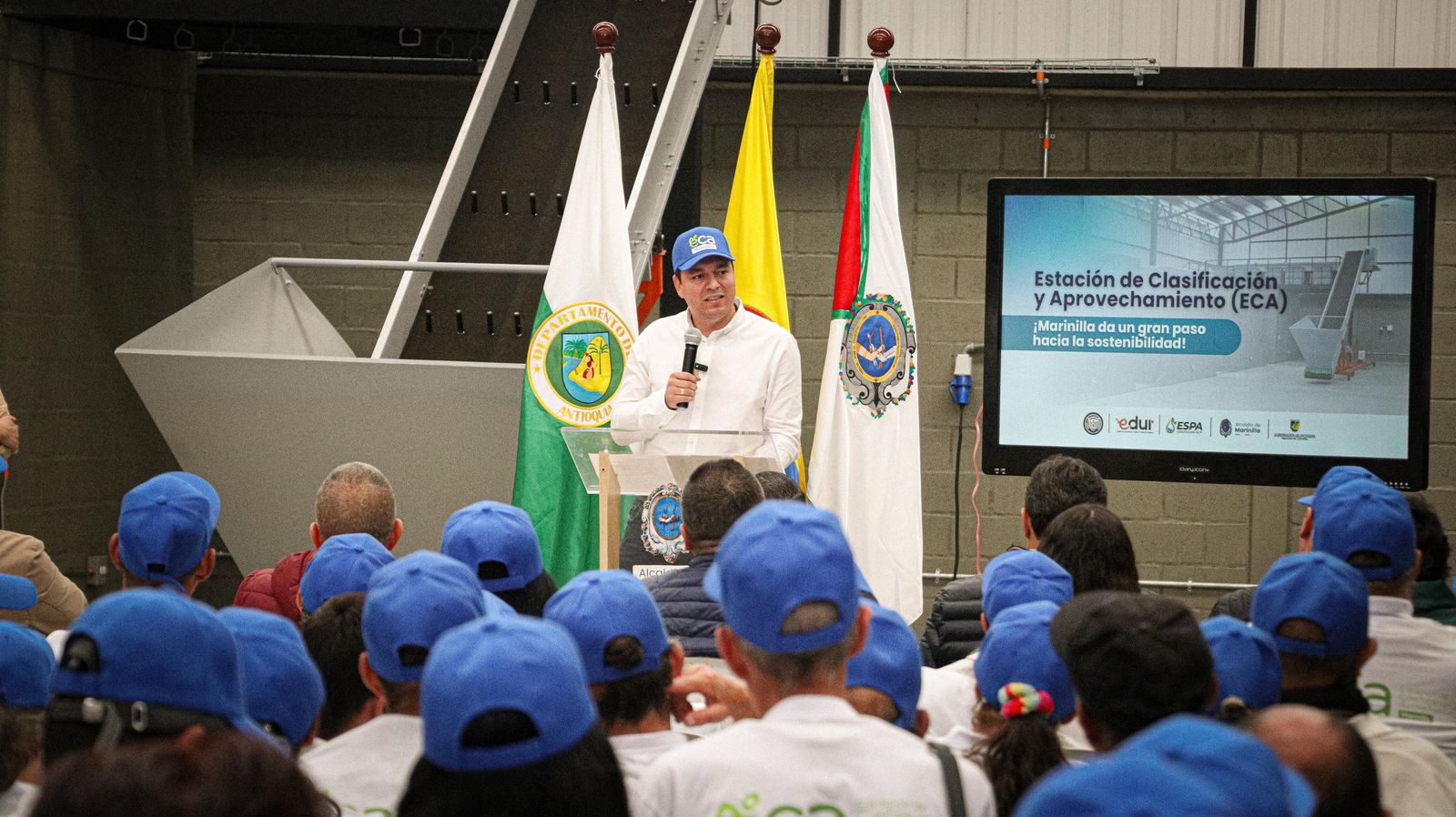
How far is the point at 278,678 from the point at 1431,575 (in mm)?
2398

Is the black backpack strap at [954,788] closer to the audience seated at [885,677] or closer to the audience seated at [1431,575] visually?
the audience seated at [885,677]

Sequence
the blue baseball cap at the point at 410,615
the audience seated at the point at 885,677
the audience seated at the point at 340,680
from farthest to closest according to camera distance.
→ the audience seated at the point at 340,680
the audience seated at the point at 885,677
the blue baseball cap at the point at 410,615

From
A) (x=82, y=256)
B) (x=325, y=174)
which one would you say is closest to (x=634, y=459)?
(x=82, y=256)

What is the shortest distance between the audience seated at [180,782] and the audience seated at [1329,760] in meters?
0.87

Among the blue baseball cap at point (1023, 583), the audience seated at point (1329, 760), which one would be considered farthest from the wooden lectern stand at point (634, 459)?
the audience seated at point (1329, 760)

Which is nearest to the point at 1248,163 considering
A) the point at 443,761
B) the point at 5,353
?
the point at 5,353

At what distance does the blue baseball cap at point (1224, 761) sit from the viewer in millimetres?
929

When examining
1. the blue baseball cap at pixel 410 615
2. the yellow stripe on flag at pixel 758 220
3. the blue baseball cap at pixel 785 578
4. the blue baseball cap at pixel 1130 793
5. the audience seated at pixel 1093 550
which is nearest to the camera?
the blue baseball cap at pixel 1130 793

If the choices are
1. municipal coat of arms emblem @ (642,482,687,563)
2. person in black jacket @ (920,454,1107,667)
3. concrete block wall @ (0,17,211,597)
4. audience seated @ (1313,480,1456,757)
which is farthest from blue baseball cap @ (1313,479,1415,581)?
concrete block wall @ (0,17,211,597)

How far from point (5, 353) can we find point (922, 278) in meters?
4.03

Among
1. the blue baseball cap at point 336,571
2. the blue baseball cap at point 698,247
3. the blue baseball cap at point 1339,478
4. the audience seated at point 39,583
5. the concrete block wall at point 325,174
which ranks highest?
the concrete block wall at point 325,174

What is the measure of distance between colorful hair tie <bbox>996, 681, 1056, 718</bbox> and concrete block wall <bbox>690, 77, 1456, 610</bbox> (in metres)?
4.97

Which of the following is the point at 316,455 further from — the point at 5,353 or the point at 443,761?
the point at 443,761

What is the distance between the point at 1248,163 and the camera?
6691mm
